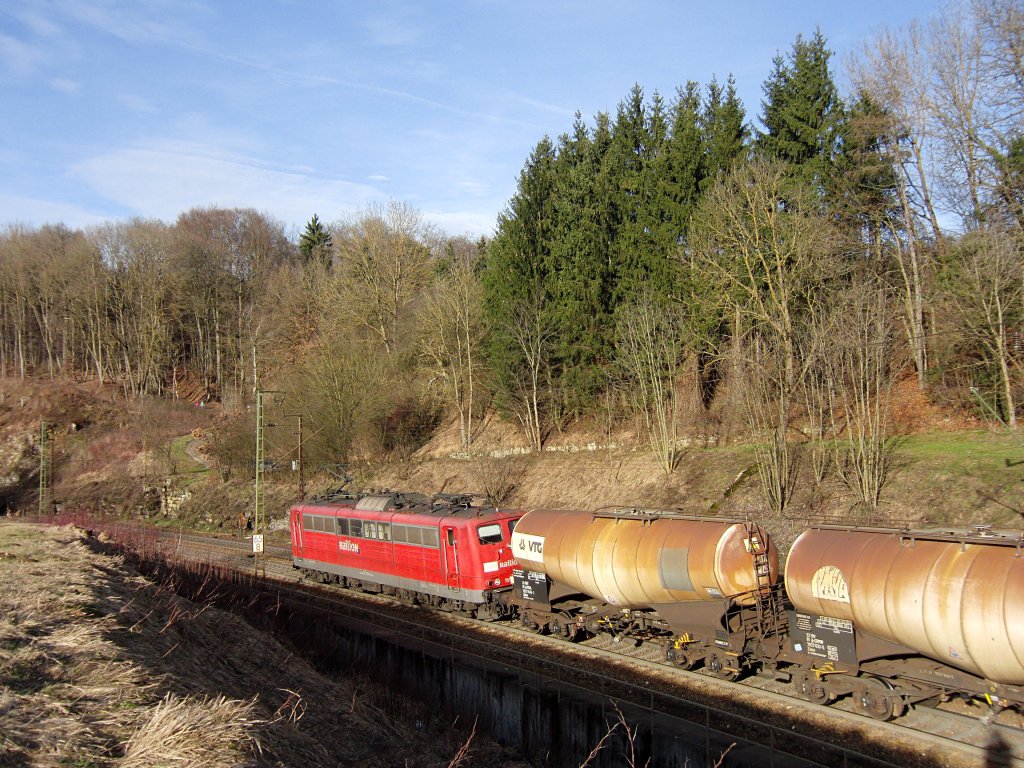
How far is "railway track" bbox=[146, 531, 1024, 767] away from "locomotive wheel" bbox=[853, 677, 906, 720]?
164 mm

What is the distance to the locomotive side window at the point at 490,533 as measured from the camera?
2059cm

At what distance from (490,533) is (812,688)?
974 cm

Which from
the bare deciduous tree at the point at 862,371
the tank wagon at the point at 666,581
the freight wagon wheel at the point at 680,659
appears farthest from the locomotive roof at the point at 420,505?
the bare deciduous tree at the point at 862,371

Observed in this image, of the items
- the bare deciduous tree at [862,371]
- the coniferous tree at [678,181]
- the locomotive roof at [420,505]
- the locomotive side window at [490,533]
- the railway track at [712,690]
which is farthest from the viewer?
the coniferous tree at [678,181]

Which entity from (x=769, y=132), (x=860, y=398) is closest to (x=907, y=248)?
(x=769, y=132)

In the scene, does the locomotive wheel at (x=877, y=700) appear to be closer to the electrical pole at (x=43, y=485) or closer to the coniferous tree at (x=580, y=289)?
the coniferous tree at (x=580, y=289)

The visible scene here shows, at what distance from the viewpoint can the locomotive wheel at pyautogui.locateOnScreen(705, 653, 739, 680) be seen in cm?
1504

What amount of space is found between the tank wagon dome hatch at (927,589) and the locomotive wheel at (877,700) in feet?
2.60

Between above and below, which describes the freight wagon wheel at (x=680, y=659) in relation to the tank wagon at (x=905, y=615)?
below

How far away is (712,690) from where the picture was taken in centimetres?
1471

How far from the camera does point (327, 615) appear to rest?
23.7 m

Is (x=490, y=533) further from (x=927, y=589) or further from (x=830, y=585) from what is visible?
(x=927, y=589)

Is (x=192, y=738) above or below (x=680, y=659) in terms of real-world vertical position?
above

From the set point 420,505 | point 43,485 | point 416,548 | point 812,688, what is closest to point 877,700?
point 812,688
